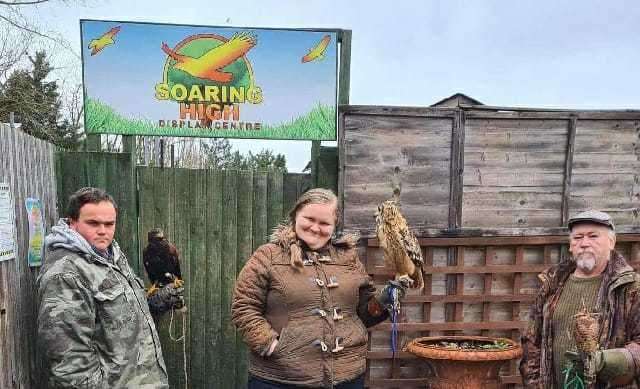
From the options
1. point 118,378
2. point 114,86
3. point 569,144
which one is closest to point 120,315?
point 118,378

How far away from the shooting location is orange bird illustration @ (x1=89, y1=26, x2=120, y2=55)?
3754 mm

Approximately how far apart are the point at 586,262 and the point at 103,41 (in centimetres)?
317

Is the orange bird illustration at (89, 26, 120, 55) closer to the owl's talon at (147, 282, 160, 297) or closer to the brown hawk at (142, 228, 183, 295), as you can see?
the brown hawk at (142, 228, 183, 295)

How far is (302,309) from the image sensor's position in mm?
2588

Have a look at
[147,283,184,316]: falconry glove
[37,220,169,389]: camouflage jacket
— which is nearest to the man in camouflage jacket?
[37,220,169,389]: camouflage jacket

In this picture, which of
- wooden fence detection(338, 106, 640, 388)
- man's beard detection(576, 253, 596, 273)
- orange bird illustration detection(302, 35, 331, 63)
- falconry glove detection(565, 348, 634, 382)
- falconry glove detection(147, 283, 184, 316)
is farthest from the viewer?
wooden fence detection(338, 106, 640, 388)

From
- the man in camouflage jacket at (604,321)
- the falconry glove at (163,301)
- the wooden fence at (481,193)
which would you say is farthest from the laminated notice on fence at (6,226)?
the man in camouflage jacket at (604,321)

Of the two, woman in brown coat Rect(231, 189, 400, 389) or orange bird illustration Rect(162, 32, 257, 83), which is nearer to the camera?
woman in brown coat Rect(231, 189, 400, 389)

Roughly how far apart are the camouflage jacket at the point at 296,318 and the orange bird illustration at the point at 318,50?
1.61 meters

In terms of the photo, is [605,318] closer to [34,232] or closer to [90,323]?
[90,323]

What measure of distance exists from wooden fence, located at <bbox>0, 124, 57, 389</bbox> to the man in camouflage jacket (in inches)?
95.4

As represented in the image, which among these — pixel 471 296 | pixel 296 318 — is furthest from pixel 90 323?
pixel 471 296

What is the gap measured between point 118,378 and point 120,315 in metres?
0.26

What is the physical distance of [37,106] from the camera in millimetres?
14414
